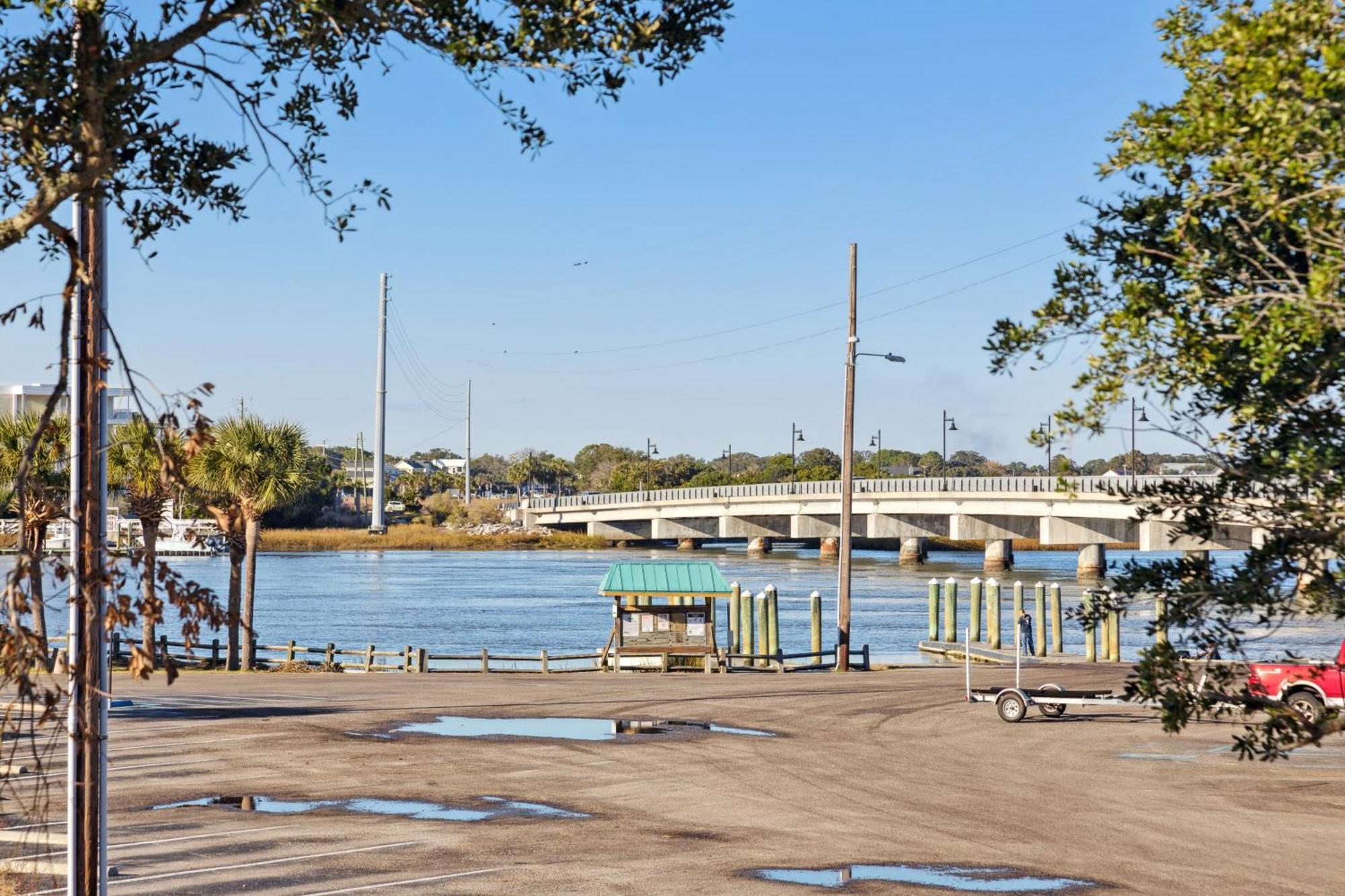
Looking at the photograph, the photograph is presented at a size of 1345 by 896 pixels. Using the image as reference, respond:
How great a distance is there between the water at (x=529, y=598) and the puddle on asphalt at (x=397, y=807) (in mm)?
17022

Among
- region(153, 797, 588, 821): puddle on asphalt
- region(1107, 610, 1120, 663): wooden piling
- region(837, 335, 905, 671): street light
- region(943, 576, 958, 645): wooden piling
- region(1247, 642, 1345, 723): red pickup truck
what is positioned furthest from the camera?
region(943, 576, 958, 645): wooden piling

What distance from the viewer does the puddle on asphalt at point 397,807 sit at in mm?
17797

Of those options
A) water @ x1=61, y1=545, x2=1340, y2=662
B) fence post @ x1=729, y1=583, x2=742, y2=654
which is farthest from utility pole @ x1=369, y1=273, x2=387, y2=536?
fence post @ x1=729, y1=583, x2=742, y2=654

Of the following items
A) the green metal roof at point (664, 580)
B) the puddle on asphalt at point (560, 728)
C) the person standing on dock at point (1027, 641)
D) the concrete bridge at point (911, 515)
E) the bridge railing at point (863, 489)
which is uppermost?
the bridge railing at point (863, 489)

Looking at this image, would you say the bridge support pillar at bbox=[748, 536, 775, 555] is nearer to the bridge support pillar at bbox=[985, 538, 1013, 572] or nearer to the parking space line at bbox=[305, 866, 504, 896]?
the bridge support pillar at bbox=[985, 538, 1013, 572]

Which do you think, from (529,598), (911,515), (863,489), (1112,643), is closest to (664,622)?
(1112,643)

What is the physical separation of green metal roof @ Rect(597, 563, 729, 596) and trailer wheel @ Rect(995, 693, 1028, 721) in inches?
529

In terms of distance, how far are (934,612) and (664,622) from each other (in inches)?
880

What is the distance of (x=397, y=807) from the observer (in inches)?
719

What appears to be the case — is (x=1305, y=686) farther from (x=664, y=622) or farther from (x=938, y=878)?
(x=664, y=622)

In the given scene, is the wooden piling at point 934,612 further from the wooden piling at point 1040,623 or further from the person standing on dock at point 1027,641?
the wooden piling at point 1040,623

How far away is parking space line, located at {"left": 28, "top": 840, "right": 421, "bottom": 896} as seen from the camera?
14.0m

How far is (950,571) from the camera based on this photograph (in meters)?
114

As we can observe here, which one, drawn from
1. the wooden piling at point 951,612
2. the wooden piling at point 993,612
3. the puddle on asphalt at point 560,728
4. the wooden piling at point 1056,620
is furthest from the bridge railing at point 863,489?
A: the puddle on asphalt at point 560,728
